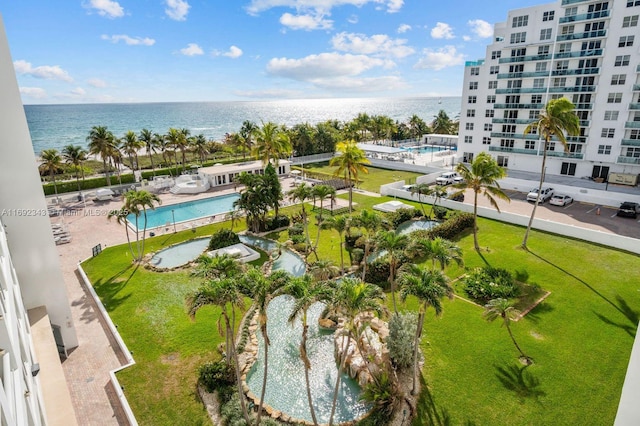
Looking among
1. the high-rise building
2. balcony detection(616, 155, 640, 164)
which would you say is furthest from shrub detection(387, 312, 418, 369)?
balcony detection(616, 155, 640, 164)

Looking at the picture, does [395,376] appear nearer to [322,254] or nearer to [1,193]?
[322,254]

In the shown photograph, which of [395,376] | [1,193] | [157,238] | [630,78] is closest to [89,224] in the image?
[157,238]

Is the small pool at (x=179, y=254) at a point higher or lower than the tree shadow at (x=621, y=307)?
higher

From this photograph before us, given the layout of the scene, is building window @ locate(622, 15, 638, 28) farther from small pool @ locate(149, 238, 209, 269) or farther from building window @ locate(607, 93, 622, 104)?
small pool @ locate(149, 238, 209, 269)

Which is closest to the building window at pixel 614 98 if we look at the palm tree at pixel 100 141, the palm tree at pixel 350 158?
the palm tree at pixel 350 158

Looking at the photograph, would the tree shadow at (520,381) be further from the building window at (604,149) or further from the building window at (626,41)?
the building window at (626,41)

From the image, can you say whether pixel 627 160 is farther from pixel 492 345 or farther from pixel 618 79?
pixel 492 345
